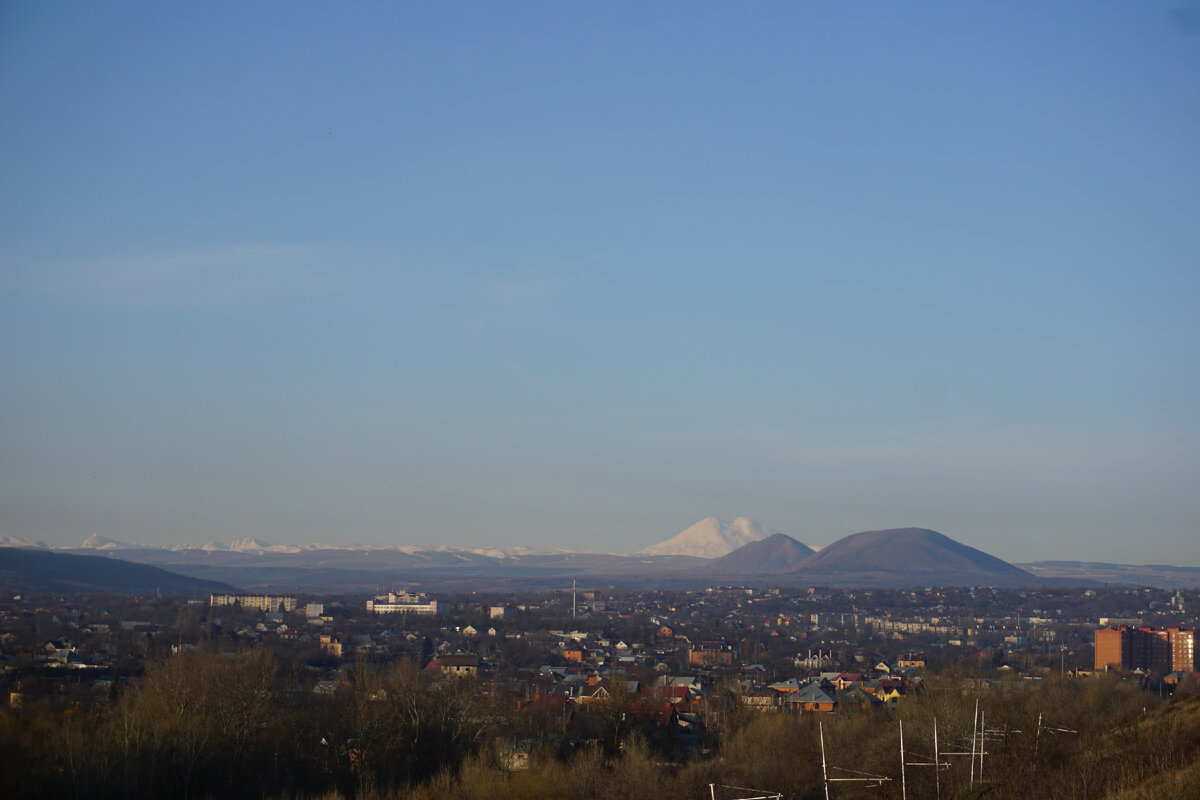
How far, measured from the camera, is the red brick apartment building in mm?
80750

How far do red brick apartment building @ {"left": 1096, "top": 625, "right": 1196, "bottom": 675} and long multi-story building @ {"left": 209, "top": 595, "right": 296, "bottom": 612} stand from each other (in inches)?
2852

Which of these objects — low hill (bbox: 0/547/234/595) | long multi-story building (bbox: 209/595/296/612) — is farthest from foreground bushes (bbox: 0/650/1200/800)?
low hill (bbox: 0/547/234/595)

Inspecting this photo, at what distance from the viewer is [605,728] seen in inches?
1502

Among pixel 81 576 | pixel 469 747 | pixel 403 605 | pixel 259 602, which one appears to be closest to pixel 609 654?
pixel 469 747

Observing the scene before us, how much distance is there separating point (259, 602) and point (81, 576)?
43.1m

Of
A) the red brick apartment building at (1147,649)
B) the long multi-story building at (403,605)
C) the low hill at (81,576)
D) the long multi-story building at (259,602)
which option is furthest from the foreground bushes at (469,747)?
the low hill at (81,576)

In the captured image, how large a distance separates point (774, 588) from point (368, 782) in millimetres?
170044

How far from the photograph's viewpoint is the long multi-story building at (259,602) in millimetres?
125438

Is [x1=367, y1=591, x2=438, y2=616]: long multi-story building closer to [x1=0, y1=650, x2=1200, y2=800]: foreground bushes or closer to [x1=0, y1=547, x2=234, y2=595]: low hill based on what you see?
[x1=0, y1=547, x2=234, y2=595]: low hill

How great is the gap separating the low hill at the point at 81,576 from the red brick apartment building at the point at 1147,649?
104544mm

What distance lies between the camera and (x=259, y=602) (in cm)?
13275

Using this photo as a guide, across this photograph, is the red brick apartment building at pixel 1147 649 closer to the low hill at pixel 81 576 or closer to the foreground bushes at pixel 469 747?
the foreground bushes at pixel 469 747

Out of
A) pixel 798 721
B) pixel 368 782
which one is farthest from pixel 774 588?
pixel 368 782

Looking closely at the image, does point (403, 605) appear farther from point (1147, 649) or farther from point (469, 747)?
point (469, 747)
